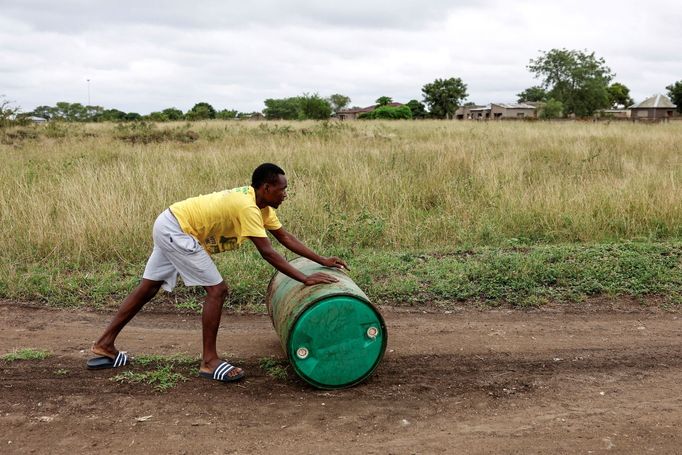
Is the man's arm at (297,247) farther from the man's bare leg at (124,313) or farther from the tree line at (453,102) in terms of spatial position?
the tree line at (453,102)

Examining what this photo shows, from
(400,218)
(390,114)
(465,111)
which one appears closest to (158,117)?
(390,114)

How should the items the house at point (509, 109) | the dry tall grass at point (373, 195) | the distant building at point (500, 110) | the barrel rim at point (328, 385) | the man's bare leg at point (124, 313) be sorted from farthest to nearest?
the house at point (509, 109)
the distant building at point (500, 110)
the dry tall grass at point (373, 195)
the man's bare leg at point (124, 313)
the barrel rim at point (328, 385)

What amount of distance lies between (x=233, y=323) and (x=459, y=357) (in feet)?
6.37

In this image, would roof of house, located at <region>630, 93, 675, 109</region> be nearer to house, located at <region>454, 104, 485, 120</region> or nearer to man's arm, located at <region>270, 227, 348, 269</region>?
house, located at <region>454, 104, 485, 120</region>

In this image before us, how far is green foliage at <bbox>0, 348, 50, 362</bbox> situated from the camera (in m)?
4.11

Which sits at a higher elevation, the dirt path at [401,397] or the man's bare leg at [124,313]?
the man's bare leg at [124,313]

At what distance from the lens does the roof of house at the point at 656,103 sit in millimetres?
55375

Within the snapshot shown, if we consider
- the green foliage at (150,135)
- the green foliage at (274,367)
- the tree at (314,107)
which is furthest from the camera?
the tree at (314,107)

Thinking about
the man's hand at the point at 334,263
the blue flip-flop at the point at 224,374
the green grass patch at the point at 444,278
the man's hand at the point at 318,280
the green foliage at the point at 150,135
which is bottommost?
the blue flip-flop at the point at 224,374

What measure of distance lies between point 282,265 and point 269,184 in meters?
0.51

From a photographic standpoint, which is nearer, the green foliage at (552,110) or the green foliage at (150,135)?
the green foliage at (150,135)

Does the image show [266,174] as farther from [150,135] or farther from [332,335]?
[150,135]

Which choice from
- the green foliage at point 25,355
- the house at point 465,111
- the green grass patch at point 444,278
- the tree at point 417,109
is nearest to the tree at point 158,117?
the green grass patch at point 444,278

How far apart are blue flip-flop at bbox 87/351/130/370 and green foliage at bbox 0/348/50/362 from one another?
441mm
